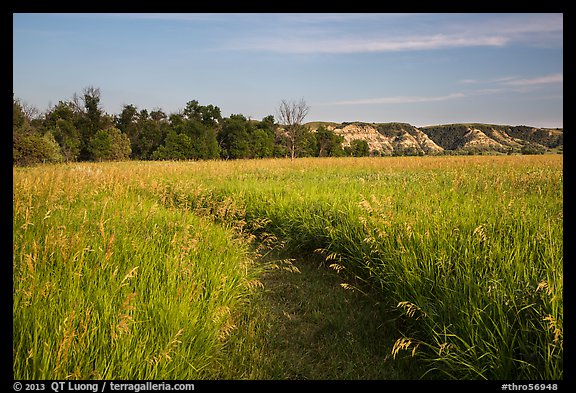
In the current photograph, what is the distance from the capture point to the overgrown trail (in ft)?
9.44

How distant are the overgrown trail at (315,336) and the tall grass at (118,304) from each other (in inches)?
11.4

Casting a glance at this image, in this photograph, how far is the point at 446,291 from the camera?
294 cm

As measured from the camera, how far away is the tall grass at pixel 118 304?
1921mm

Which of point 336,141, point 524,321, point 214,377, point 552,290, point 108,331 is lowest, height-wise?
point 214,377

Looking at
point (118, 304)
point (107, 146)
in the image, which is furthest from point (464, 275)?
point (107, 146)

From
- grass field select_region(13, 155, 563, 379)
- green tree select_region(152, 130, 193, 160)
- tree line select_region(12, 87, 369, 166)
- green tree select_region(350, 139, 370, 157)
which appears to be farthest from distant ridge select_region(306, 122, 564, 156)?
grass field select_region(13, 155, 563, 379)

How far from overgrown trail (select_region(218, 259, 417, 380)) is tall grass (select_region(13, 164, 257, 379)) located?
289mm

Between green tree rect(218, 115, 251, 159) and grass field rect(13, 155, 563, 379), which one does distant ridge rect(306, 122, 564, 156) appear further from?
grass field rect(13, 155, 563, 379)

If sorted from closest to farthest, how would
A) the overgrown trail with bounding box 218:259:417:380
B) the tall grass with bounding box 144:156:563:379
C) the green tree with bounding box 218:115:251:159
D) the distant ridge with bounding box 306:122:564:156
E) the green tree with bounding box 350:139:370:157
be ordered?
the tall grass with bounding box 144:156:563:379 → the overgrown trail with bounding box 218:259:417:380 → the green tree with bounding box 218:115:251:159 → the green tree with bounding box 350:139:370:157 → the distant ridge with bounding box 306:122:564:156

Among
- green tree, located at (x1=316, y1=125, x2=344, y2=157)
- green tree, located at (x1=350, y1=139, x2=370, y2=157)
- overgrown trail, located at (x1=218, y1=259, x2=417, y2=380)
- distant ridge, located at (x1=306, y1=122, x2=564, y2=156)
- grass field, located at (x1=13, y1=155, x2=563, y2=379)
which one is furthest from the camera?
distant ridge, located at (x1=306, y1=122, x2=564, y2=156)

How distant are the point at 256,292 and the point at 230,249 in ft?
2.23

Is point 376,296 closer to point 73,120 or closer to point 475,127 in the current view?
point 73,120

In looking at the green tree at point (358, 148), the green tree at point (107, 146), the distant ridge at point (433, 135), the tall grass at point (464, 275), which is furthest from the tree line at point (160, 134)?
the distant ridge at point (433, 135)
